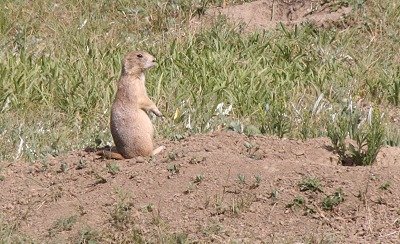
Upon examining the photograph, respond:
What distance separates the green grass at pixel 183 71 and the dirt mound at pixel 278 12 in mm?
228

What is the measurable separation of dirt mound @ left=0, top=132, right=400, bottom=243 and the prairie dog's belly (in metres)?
0.12

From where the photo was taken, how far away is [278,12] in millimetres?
10367

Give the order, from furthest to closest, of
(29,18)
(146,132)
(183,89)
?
(29,18)
(183,89)
(146,132)

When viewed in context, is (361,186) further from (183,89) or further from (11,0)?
(11,0)

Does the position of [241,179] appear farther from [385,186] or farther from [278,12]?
[278,12]

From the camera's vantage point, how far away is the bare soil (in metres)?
5.47

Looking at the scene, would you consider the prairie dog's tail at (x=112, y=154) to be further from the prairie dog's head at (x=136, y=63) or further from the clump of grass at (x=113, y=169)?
the prairie dog's head at (x=136, y=63)

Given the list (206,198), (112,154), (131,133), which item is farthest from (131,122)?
(206,198)

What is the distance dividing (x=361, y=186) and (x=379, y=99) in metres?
2.74

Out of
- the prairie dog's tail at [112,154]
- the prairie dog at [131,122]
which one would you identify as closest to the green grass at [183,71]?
the prairie dog's tail at [112,154]

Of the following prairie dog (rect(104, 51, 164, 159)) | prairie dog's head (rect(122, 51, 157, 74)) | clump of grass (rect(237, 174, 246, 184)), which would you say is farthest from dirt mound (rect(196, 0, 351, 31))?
clump of grass (rect(237, 174, 246, 184))

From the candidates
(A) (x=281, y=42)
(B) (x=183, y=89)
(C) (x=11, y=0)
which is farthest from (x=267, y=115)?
(C) (x=11, y=0)

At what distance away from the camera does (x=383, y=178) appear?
5.73 m

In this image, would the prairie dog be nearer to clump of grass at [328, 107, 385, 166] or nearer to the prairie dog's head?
the prairie dog's head
